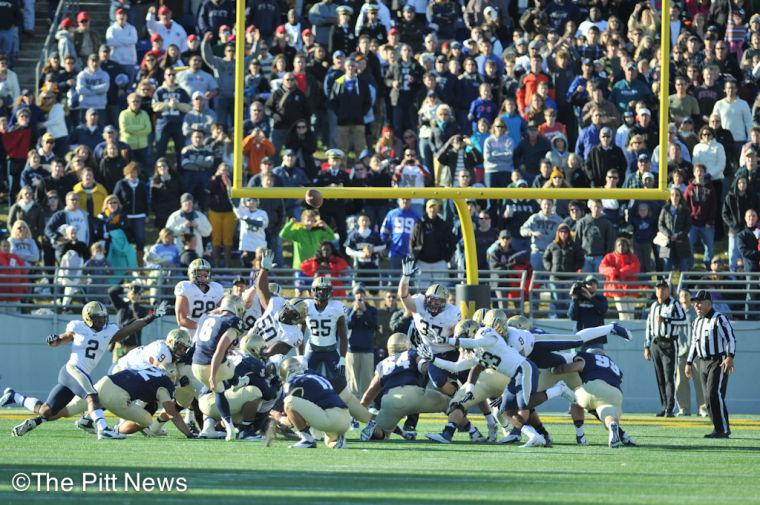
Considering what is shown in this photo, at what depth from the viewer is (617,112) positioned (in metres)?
20.2

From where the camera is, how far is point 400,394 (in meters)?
13.6

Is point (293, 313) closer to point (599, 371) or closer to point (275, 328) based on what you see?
point (275, 328)

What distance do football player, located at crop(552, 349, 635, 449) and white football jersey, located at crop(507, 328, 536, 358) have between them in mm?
291

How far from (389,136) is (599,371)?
7.67 metres

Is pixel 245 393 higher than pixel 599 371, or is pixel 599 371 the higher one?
pixel 599 371

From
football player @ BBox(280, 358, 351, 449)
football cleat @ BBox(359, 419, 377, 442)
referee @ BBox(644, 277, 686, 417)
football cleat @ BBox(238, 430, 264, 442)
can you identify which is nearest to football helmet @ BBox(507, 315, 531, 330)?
football cleat @ BBox(359, 419, 377, 442)

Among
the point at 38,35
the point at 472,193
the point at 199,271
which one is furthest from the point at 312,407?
the point at 38,35

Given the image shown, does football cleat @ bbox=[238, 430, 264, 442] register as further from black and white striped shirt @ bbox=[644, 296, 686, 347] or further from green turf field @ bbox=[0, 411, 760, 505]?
black and white striped shirt @ bbox=[644, 296, 686, 347]

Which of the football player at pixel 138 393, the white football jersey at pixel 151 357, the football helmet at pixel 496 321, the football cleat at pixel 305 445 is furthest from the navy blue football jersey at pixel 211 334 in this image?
the football helmet at pixel 496 321

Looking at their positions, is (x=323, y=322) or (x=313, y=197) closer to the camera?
(x=313, y=197)

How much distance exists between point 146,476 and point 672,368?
823cm

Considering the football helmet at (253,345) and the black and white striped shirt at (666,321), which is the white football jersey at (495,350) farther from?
the black and white striped shirt at (666,321)

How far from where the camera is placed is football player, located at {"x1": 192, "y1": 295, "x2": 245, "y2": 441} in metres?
13.5

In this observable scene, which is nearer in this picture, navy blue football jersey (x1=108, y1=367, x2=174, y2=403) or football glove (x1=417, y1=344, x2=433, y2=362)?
navy blue football jersey (x1=108, y1=367, x2=174, y2=403)
